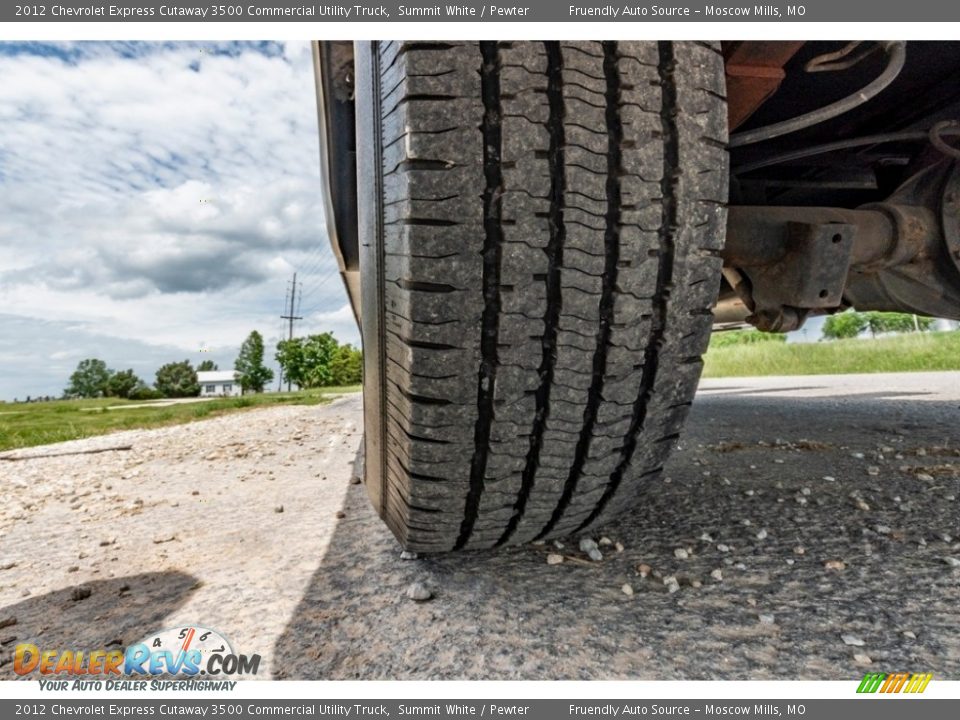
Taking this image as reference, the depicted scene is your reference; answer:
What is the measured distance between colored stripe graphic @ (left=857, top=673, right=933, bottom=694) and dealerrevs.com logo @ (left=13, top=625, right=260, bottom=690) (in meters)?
0.83

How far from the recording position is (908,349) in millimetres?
7465

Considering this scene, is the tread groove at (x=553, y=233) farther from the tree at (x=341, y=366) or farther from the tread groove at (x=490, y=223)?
the tree at (x=341, y=366)

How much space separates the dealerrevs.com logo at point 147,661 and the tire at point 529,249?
0.35 metres

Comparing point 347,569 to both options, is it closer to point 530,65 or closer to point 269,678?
point 269,678

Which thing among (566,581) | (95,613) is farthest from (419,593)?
(95,613)

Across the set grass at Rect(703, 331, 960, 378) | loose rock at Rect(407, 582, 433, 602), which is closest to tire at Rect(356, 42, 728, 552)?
loose rock at Rect(407, 582, 433, 602)

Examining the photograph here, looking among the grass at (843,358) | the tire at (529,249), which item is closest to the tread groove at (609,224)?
the tire at (529,249)

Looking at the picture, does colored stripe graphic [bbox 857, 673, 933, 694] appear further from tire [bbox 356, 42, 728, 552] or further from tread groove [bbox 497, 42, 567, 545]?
tread groove [bbox 497, 42, 567, 545]

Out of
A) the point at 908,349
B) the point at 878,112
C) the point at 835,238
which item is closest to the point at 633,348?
the point at 835,238

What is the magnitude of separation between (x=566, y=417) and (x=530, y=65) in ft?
1.57

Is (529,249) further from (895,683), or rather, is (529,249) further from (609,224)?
(895,683)

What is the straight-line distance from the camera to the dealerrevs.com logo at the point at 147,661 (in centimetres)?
82

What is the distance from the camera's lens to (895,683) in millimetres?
722

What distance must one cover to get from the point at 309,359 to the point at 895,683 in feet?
110
